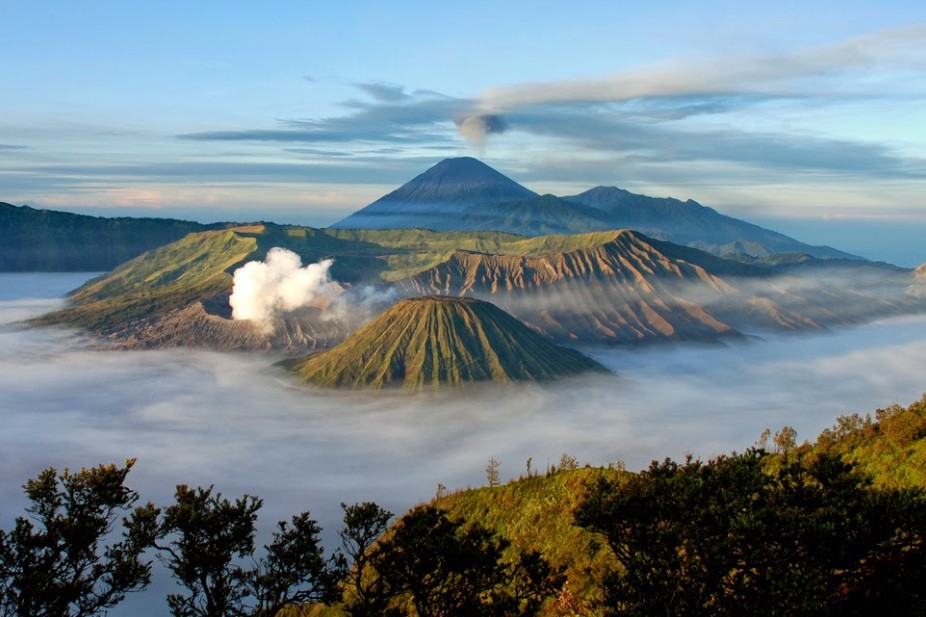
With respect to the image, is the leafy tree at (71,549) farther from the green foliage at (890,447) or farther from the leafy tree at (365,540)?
the green foliage at (890,447)

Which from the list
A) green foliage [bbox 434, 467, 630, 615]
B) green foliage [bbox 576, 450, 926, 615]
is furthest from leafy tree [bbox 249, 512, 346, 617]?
green foliage [bbox 576, 450, 926, 615]

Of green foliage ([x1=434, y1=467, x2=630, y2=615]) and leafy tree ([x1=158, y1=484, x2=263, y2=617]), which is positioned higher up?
leafy tree ([x1=158, y1=484, x2=263, y2=617])

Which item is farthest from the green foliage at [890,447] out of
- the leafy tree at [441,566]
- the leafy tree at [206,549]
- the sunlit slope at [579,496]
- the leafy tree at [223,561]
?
the leafy tree at [206,549]

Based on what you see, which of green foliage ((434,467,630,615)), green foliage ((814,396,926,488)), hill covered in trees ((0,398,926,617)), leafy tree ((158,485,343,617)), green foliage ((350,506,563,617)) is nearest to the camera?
hill covered in trees ((0,398,926,617))

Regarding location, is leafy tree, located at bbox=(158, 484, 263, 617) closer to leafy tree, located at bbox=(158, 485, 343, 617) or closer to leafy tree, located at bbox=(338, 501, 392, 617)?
leafy tree, located at bbox=(158, 485, 343, 617)

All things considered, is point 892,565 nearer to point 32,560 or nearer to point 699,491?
point 699,491

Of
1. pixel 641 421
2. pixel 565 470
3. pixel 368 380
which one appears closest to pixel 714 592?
pixel 565 470
